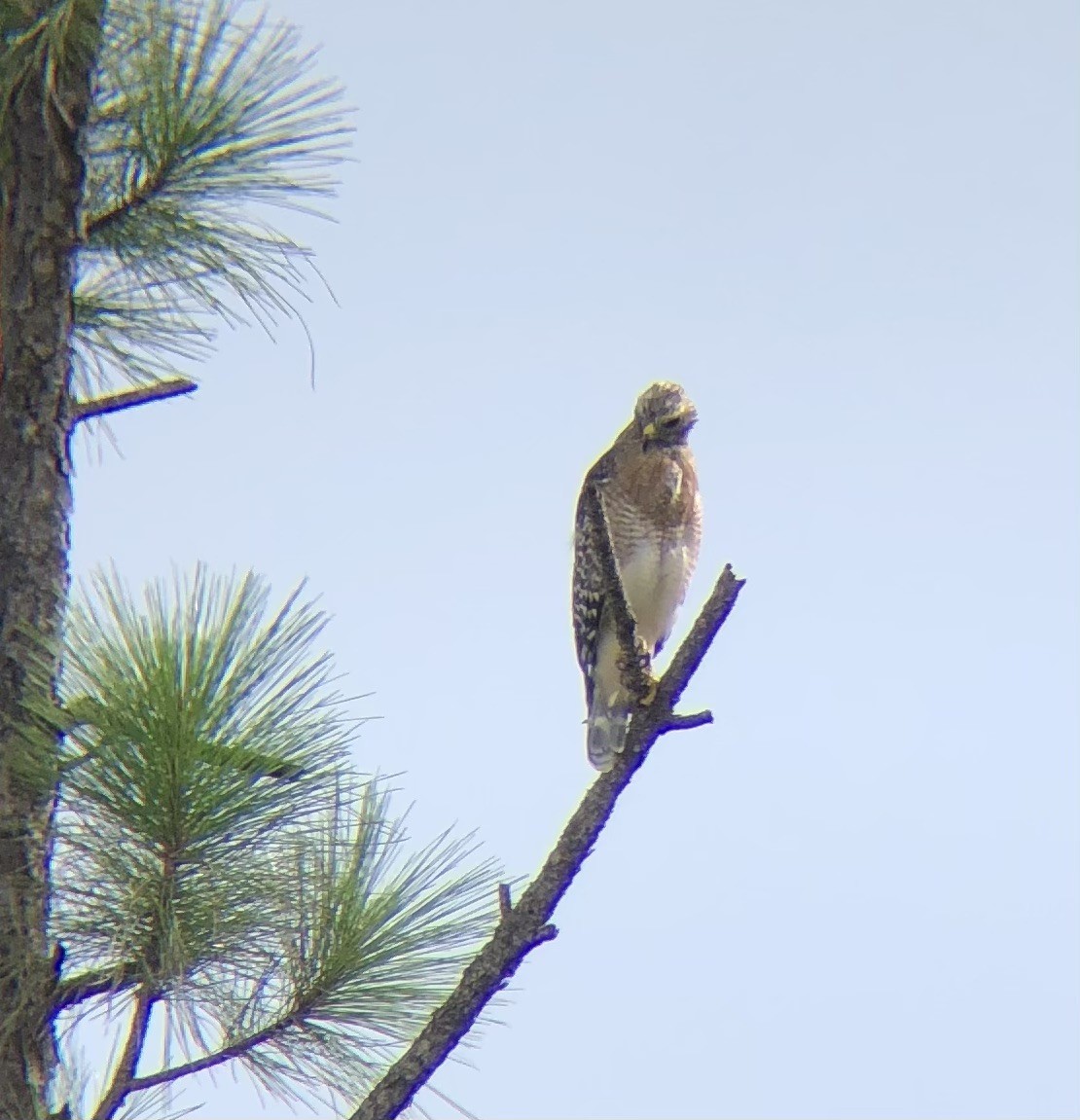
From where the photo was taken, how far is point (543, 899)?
290 cm

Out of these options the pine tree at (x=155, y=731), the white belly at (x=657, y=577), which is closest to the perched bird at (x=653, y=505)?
the white belly at (x=657, y=577)

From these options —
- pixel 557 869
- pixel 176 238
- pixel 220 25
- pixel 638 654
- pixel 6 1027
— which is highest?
pixel 220 25

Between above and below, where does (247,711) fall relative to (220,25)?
below

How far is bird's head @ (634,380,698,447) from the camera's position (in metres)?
5.61

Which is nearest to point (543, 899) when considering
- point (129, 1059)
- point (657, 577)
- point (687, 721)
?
point (687, 721)

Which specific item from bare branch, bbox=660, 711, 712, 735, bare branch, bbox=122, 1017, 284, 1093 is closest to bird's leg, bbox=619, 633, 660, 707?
bare branch, bbox=660, 711, 712, 735

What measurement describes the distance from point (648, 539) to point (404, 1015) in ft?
8.75

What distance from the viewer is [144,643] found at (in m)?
2.79

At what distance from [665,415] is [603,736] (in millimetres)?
1103

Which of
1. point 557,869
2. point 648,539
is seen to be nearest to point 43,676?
point 557,869

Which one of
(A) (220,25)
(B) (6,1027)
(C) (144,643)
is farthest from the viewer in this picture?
(A) (220,25)

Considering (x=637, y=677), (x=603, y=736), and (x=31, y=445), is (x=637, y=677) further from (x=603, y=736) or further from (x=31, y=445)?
(x=603, y=736)

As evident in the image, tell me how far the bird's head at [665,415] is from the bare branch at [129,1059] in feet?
10.1

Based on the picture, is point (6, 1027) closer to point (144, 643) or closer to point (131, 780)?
point (131, 780)
